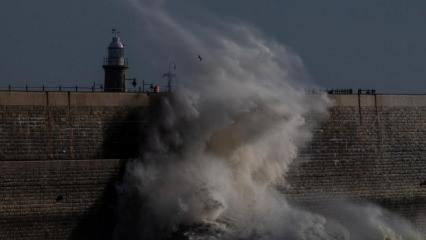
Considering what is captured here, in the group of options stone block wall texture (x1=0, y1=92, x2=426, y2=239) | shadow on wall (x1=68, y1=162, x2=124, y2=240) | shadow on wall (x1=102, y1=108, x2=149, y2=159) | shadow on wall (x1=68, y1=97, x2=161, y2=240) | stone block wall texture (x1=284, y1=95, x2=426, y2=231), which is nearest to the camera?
stone block wall texture (x1=0, y1=92, x2=426, y2=239)

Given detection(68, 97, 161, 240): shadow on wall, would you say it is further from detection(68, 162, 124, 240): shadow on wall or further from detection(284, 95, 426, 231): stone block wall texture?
detection(284, 95, 426, 231): stone block wall texture

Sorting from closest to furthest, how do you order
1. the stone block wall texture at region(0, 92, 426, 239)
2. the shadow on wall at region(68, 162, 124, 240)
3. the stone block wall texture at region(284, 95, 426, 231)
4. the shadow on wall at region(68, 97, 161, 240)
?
the stone block wall texture at region(0, 92, 426, 239)
the shadow on wall at region(68, 162, 124, 240)
the shadow on wall at region(68, 97, 161, 240)
the stone block wall texture at region(284, 95, 426, 231)

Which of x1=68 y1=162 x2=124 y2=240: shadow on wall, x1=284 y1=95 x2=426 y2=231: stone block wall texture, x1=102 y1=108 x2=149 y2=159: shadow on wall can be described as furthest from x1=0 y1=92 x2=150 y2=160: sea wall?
x1=284 y1=95 x2=426 y2=231: stone block wall texture

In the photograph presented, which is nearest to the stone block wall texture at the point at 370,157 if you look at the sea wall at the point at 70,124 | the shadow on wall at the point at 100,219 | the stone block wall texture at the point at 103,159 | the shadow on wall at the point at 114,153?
the stone block wall texture at the point at 103,159

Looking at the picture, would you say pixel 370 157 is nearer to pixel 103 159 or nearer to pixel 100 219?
pixel 103 159

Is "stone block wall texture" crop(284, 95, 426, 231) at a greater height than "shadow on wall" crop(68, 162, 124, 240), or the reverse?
"stone block wall texture" crop(284, 95, 426, 231)

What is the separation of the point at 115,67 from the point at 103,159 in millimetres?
8116

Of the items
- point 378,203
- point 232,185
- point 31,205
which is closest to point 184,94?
point 232,185

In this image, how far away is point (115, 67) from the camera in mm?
37281

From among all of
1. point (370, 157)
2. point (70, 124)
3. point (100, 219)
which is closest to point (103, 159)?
point (70, 124)

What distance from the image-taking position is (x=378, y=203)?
115ft

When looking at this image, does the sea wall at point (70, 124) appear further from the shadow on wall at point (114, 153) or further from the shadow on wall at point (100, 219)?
the shadow on wall at point (100, 219)

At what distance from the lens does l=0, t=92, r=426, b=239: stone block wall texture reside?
27.7 metres

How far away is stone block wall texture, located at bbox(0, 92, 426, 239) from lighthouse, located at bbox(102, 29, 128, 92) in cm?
630
